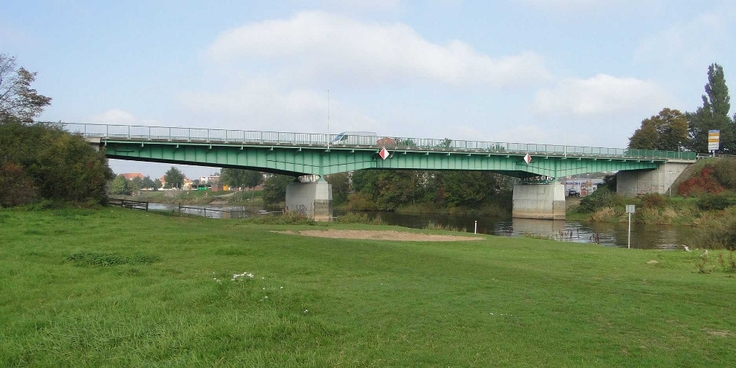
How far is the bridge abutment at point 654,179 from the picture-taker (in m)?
78.0

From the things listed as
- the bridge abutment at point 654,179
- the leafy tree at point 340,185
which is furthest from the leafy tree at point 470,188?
the leafy tree at point 340,185

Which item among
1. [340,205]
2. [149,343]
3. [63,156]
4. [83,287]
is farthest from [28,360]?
[340,205]

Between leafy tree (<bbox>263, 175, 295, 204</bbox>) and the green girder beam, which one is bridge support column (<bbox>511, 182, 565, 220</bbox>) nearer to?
the green girder beam

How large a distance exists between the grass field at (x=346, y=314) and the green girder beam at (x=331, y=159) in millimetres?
33237

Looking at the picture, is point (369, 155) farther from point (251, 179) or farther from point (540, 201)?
point (251, 179)

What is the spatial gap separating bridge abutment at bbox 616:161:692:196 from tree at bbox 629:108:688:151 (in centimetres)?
971

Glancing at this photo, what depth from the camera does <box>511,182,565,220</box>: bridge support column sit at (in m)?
70.7

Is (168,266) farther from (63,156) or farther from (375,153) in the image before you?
(375,153)

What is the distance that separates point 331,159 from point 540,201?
32.8 m

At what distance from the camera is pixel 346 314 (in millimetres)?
8391

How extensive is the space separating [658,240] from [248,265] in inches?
1525

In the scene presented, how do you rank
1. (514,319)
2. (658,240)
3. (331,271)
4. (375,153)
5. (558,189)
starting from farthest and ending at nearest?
(558,189) < (375,153) < (658,240) < (331,271) < (514,319)

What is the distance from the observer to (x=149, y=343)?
21.7 ft

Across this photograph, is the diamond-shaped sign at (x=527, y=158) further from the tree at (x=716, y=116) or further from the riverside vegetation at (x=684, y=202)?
the tree at (x=716, y=116)
